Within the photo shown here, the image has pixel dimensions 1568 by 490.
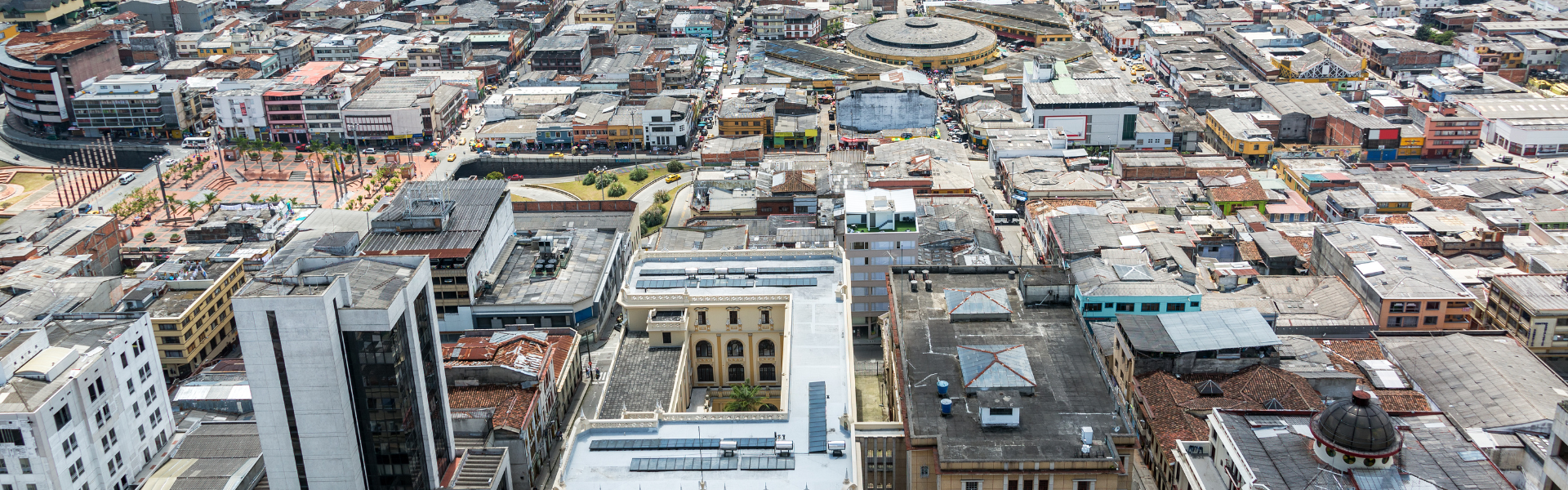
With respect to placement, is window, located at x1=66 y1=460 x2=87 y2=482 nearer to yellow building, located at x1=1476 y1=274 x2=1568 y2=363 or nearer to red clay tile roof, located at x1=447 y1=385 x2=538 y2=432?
red clay tile roof, located at x1=447 y1=385 x2=538 y2=432

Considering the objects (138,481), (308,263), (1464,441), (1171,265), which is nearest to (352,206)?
(138,481)

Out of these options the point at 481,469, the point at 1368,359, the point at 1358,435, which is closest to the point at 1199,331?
the point at 1368,359

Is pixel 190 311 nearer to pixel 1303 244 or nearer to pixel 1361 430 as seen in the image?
pixel 1361 430

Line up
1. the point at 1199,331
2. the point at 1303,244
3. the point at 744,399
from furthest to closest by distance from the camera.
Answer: the point at 1303,244 → the point at 744,399 → the point at 1199,331

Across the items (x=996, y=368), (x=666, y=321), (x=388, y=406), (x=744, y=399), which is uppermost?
(x=388, y=406)

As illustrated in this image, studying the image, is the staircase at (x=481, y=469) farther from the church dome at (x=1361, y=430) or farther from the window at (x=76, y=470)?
the church dome at (x=1361, y=430)
